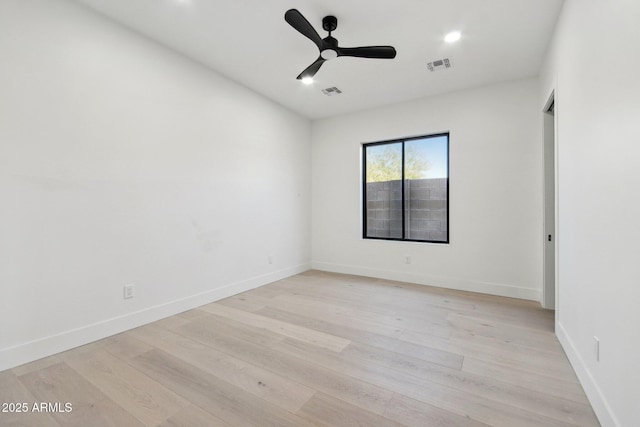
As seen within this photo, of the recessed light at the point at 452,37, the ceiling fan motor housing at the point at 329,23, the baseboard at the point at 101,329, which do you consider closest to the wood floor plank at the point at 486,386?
the baseboard at the point at 101,329

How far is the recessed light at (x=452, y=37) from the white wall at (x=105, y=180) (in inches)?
101

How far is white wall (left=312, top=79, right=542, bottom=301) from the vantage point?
137 inches

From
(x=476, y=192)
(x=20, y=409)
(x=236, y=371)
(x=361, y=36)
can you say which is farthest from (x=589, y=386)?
(x=20, y=409)

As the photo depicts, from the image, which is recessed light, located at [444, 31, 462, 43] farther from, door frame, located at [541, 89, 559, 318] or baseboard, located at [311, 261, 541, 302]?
baseboard, located at [311, 261, 541, 302]

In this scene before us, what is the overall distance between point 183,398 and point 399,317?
207cm

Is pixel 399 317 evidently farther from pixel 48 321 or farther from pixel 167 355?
pixel 48 321

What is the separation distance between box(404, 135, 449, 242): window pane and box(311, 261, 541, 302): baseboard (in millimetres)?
593

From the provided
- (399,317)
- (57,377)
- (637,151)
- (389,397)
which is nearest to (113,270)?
(57,377)

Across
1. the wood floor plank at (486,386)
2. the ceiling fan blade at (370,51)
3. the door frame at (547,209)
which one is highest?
Answer: the ceiling fan blade at (370,51)

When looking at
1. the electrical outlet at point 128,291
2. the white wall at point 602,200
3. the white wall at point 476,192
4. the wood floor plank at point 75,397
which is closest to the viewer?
the white wall at point 602,200

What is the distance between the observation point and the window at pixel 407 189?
4191 mm

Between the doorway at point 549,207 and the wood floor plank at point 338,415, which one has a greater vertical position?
the doorway at point 549,207

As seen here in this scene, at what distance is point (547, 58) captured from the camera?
2.89m

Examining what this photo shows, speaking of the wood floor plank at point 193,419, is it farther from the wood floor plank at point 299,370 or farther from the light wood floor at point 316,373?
the wood floor plank at point 299,370
